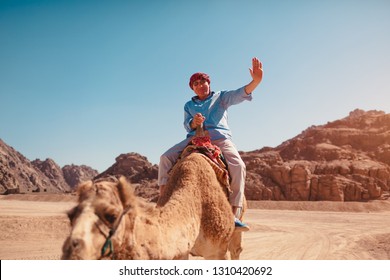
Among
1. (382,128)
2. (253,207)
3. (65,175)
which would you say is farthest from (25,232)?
(65,175)

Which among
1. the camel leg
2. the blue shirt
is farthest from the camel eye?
the camel leg

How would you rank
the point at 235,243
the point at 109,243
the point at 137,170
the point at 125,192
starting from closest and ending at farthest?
the point at 109,243
the point at 125,192
the point at 235,243
the point at 137,170

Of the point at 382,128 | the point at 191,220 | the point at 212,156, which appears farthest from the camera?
the point at 382,128

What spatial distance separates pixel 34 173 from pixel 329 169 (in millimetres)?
116884

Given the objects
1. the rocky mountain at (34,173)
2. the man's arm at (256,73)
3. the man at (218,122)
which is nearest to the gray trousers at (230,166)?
the man at (218,122)

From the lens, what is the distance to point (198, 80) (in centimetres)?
593

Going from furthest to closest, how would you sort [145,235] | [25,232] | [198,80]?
[25,232] < [198,80] < [145,235]

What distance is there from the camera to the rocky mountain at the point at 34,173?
102425 mm

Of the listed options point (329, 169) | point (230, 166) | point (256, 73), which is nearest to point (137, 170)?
point (329, 169)

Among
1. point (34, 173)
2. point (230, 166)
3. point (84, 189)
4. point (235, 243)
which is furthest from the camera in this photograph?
point (34, 173)

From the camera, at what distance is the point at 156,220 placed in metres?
3.12

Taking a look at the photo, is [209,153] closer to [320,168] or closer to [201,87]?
[201,87]

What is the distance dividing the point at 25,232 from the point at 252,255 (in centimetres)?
1052
